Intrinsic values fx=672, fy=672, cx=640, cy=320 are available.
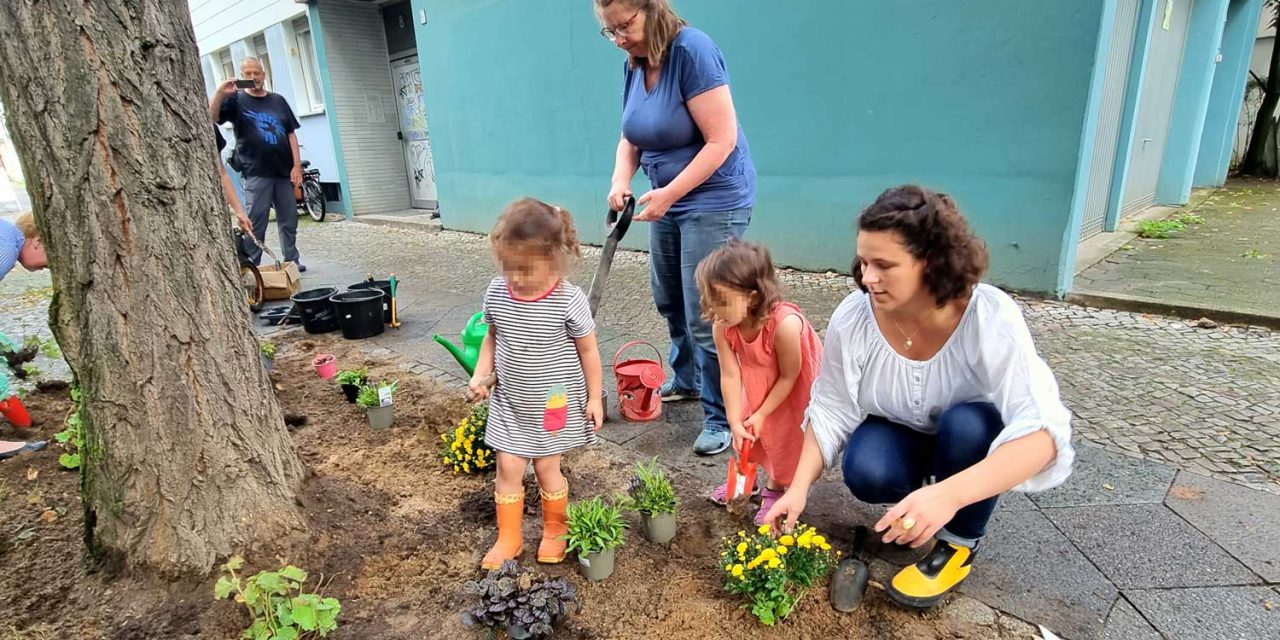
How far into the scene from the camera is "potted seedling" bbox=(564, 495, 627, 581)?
A: 1.96 meters

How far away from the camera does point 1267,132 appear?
9.84m

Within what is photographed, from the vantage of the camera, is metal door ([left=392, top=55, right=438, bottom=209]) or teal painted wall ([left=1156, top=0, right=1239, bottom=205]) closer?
teal painted wall ([left=1156, top=0, right=1239, bottom=205])

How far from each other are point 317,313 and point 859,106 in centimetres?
428

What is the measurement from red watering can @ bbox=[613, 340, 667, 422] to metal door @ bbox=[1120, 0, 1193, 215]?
5855mm

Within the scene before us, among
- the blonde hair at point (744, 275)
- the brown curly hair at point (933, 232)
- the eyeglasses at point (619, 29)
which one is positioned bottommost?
the blonde hair at point (744, 275)

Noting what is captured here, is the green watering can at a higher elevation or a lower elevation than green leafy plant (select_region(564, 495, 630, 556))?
higher

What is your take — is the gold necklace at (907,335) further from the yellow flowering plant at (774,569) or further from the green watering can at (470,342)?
the green watering can at (470,342)

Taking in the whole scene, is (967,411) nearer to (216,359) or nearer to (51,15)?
(216,359)

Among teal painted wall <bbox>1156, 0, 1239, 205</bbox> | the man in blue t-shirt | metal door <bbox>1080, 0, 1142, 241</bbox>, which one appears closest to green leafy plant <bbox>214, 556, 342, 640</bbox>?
the man in blue t-shirt

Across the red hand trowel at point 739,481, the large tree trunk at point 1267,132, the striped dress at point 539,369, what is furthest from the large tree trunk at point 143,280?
the large tree trunk at point 1267,132

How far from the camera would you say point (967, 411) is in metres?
1.77

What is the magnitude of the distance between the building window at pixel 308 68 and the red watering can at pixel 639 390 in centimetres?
1058

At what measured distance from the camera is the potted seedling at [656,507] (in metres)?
2.13

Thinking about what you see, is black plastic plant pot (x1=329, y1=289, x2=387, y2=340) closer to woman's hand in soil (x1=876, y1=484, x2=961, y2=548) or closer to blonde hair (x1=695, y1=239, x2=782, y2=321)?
blonde hair (x1=695, y1=239, x2=782, y2=321)
